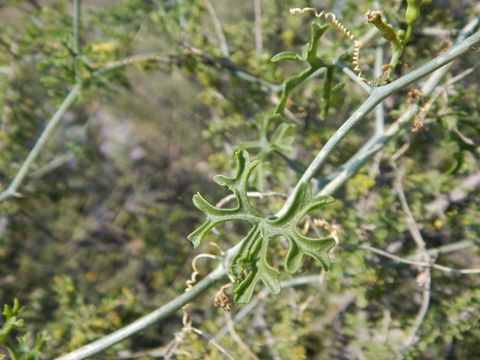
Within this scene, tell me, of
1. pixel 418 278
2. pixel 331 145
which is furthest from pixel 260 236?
pixel 418 278

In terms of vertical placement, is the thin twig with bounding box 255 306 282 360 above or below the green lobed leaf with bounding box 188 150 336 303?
below

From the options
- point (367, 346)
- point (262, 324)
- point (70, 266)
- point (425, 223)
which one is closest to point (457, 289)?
point (425, 223)

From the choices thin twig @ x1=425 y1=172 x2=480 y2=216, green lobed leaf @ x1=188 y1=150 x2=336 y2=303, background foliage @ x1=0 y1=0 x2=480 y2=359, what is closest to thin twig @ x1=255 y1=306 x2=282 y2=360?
background foliage @ x1=0 y1=0 x2=480 y2=359

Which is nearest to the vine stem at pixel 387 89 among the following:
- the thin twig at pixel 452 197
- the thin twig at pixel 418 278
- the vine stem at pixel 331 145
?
the vine stem at pixel 331 145

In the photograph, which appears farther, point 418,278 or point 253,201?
point 253,201

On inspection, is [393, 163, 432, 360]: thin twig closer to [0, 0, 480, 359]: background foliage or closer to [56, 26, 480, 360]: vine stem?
[0, 0, 480, 359]: background foliage

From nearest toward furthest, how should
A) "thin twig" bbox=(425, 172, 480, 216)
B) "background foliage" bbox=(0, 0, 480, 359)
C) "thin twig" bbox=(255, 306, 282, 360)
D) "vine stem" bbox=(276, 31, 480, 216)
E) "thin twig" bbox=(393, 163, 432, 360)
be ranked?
1. "vine stem" bbox=(276, 31, 480, 216)
2. "thin twig" bbox=(393, 163, 432, 360)
3. "background foliage" bbox=(0, 0, 480, 359)
4. "thin twig" bbox=(425, 172, 480, 216)
5. "thin twig" bbox=(255, 306, 282, 360)

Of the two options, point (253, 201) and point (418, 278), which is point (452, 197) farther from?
point (253, 201)

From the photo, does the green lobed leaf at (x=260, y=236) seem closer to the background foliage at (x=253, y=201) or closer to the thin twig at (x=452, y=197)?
the background foliage at (x=253, y=201)
